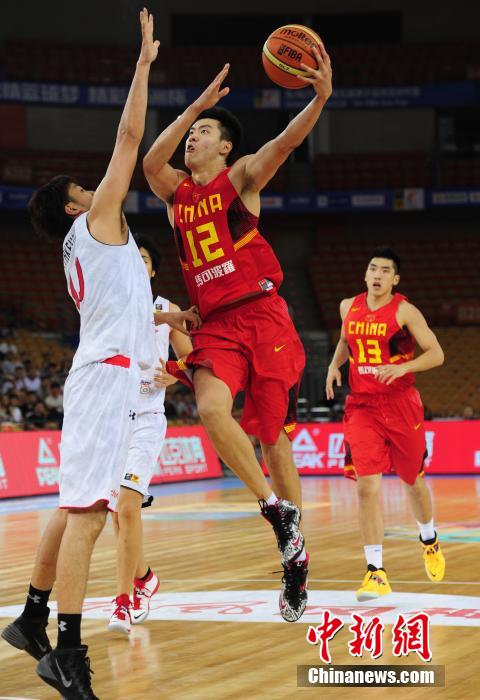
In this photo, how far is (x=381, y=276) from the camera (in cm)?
730

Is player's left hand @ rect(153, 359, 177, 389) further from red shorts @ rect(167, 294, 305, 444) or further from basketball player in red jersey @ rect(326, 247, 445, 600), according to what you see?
basketball player in red jersey @ rect(326, 247, 445, 600)

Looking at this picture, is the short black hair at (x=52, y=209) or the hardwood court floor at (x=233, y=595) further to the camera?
the short black hair at (x=52, y=209)

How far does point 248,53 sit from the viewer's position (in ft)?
100

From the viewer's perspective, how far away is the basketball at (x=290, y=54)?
18.2ft

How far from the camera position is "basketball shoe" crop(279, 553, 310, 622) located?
5195 mm

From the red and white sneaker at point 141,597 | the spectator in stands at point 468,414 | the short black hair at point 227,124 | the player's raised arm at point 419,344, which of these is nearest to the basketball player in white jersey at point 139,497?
the red and white sneaker at point 141,597

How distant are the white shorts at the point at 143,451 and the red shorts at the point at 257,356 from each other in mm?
655

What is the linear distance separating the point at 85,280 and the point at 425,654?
2.19 meters

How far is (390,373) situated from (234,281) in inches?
62.0

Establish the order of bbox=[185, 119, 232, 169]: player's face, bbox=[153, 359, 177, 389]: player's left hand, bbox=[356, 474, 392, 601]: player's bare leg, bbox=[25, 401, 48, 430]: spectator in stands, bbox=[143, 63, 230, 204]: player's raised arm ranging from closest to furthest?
bbox=[143, 63, 230, 204]: player's raised arm < bbox=[185, 119, 232, 169]: player's face < bbox=[153, 359, 177, 389]: player's left hand < bbox=[356, 474, 392, 601]: player's bare leg < bbox=[25, 401, 48, 430]: spectator in stands

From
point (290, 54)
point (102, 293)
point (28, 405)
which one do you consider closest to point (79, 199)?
point (102, 293)

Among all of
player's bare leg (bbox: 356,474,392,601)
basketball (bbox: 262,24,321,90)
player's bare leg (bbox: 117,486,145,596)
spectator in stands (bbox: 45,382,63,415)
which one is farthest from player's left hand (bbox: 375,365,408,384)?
spectator in stands (bbox: 45,382,63,415)

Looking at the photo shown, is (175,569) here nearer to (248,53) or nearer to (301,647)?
(301,647)

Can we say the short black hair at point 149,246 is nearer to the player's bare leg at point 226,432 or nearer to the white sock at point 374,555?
the player's bare leg at point 226,432
